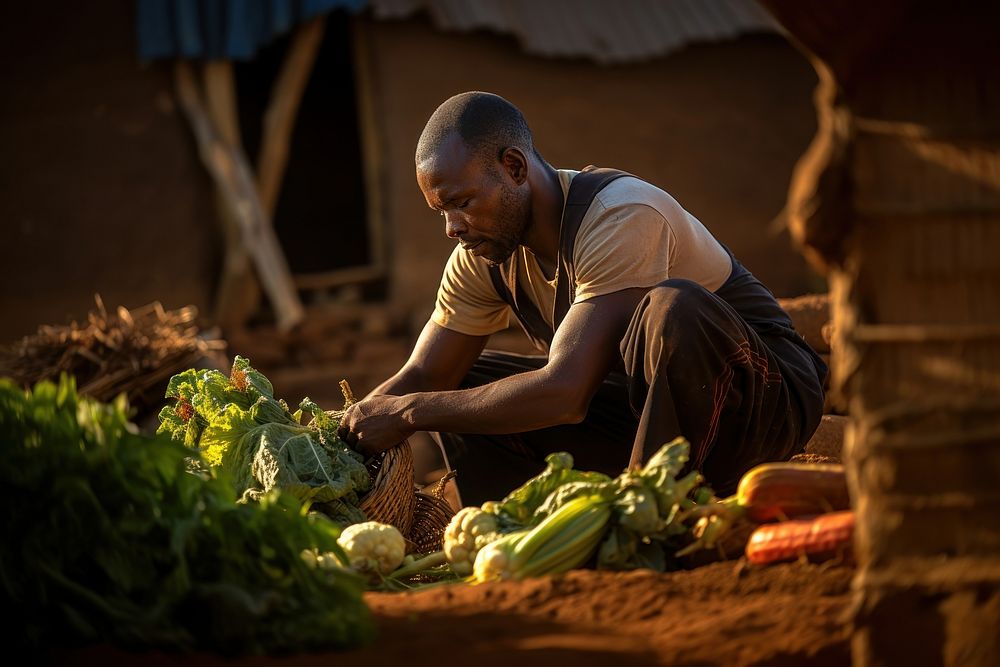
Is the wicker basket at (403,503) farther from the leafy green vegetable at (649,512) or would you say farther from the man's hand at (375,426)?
the leafy green vegetable at (649,512)

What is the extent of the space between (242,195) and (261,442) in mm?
5194

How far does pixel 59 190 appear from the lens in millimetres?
8891

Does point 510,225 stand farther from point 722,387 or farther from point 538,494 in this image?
point 538,494

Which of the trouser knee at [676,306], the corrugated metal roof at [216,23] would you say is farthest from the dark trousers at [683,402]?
the corrugated metal roof at [216,23]

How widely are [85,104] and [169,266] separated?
1.29m

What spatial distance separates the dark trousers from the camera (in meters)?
3.89

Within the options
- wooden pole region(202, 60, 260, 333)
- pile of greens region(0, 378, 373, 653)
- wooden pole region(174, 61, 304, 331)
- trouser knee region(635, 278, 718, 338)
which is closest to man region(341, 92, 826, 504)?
trouser knee region(635, 278, 718, 338)

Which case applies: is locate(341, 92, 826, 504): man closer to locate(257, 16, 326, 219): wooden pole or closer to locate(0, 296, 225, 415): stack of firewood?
locate(0, 296, 225, 415): stack of firewood

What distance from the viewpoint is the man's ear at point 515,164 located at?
14.4 ft

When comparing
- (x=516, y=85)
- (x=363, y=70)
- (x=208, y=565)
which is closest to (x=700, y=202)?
(x=516, y=85)

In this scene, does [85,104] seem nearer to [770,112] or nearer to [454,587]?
[770,112]

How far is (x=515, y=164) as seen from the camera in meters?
4.41

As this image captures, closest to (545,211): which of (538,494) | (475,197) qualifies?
(475,197)

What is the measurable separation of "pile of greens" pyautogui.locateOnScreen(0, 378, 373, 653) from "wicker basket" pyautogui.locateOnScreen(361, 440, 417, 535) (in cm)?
137
